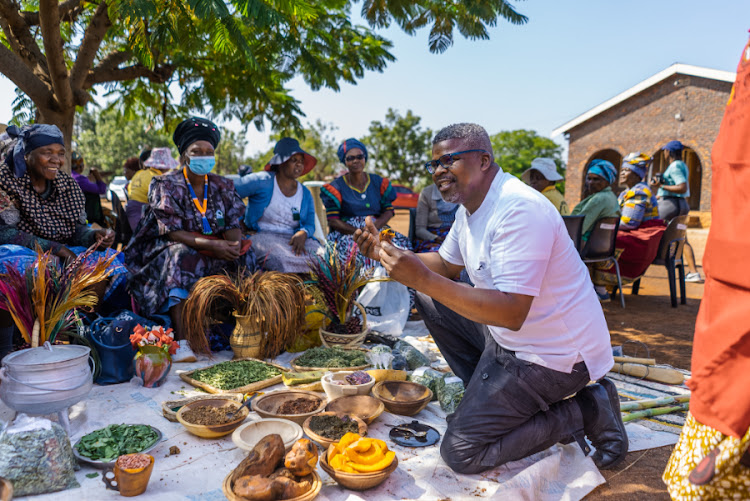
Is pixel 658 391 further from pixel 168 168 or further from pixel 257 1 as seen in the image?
pixel 168 168

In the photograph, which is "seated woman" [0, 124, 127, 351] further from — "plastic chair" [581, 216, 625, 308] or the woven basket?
"plastic chair" [581, 216, 625, 308]

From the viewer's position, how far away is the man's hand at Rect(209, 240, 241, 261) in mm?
4094

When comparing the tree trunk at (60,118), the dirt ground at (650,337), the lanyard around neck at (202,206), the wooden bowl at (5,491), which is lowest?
the dirt ground at (650,337)

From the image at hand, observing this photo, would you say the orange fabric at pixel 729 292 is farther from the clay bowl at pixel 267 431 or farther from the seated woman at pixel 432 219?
the seated woman at pixel 432 219

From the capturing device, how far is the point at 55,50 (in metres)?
4.84

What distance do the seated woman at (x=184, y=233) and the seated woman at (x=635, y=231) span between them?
4.92 m

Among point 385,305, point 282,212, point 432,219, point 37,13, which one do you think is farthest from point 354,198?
point 37,13

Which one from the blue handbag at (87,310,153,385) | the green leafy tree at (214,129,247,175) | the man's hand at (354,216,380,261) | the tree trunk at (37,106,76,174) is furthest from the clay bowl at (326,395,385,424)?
the green leafy tree at (214,129,247,175)

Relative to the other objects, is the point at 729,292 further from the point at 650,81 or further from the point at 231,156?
the point at 231,156

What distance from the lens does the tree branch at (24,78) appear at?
4543 mm

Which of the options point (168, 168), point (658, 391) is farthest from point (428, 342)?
point (168, 168)

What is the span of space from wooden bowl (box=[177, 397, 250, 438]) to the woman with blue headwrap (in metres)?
4.92

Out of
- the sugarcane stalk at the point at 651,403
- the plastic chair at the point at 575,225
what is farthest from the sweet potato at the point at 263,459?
the plastic chair at the point at 575,225

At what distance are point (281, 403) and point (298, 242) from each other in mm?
2289
